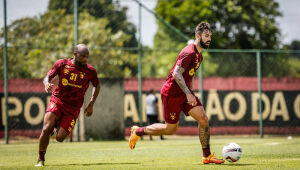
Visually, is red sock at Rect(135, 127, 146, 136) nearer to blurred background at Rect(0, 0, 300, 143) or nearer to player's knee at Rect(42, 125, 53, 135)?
player's knee at Rect(42, 125, 53, 135)

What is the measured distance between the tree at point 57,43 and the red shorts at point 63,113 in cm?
985

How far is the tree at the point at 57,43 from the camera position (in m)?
19.9

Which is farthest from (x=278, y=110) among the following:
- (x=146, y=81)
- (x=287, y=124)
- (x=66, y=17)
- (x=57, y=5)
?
(x=57, y=5)

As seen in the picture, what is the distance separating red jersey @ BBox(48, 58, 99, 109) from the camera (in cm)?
905

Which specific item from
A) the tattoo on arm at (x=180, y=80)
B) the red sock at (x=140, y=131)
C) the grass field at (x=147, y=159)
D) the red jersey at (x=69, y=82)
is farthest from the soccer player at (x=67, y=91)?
the tattoo on arm at (x=180, y=80)

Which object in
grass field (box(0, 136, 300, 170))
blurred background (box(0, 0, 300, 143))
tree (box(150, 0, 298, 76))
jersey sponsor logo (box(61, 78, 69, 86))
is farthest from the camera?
tree (box(150, 0, 298, 76))

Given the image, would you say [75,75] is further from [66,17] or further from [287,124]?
[66,17]

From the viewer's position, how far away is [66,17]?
89.5 feet

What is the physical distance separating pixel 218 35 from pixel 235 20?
3.38 metres

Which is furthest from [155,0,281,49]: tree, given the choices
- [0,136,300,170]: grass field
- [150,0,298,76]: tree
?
[0,136,300,170]: grass field

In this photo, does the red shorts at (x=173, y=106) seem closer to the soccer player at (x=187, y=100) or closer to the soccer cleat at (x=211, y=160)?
the soccer player at (x=187, y=100)

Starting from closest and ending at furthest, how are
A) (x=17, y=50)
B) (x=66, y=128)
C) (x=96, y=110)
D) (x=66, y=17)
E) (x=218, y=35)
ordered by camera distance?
(x=66, y=128) → (x=96, y=110) → (x=17, y=50) → (x=66, y=17) → (x=218, y=35)

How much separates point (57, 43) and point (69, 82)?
21385mm

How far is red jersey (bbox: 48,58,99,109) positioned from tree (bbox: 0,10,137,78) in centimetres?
966
